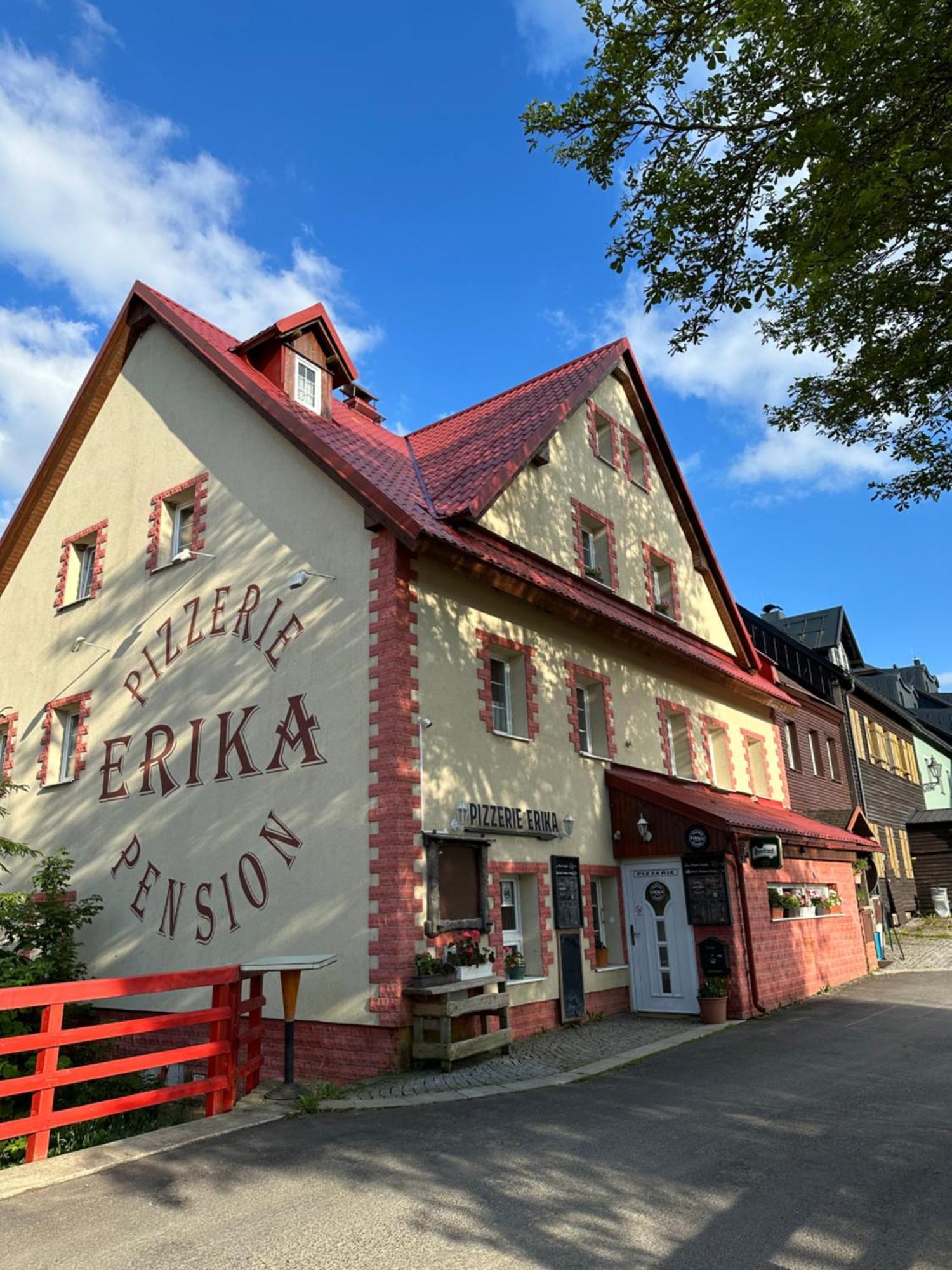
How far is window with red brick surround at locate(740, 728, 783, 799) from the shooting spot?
22031mm

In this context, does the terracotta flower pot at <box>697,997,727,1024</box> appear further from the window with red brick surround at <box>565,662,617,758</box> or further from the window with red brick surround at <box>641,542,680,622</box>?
the window with red brick surround at <box>641,542,680,622</box>

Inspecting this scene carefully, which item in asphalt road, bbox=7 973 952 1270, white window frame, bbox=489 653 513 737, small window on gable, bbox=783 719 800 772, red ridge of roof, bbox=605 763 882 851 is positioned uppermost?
small window on gable, bbox=783 719 800 772

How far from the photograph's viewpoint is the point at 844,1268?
479 centimetres

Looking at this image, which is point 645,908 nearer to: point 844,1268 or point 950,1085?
point 950,1085

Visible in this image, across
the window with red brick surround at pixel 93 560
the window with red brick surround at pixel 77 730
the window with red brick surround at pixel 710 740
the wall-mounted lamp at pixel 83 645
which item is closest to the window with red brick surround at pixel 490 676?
the window with red brick surround at pixel 710 740

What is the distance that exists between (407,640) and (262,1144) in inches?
239

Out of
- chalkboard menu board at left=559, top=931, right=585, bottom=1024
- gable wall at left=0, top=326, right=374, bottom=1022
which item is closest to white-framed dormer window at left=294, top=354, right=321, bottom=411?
gable wall at left=0, top=326, right=374, bottom=1022

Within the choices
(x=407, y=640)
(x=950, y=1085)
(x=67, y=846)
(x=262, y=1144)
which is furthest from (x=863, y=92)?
(x=67, y=846)

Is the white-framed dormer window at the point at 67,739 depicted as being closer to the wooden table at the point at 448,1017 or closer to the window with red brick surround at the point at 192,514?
the window with red brick surround at the point at 192,514

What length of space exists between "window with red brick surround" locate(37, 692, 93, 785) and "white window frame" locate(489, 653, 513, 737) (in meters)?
7.17

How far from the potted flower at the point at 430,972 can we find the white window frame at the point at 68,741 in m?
8.57

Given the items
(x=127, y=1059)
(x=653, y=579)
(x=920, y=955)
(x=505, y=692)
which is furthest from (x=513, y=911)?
(x=920, y=955)

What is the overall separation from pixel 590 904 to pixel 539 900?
1.70 m

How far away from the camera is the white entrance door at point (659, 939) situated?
14.8 meters
